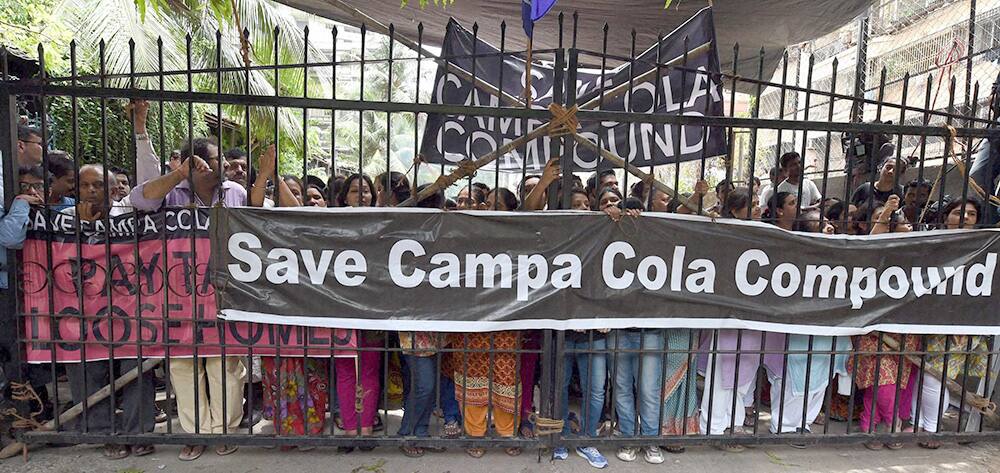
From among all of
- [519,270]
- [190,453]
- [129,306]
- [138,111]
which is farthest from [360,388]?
[138,111]

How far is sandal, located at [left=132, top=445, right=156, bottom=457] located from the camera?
319 cm

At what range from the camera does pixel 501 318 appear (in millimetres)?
3043

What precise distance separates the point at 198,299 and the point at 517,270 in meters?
1.76

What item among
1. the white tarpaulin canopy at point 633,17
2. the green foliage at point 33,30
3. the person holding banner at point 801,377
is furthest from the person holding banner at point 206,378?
the green foliage at point 33,30

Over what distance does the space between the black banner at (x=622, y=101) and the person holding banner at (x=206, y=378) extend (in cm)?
124

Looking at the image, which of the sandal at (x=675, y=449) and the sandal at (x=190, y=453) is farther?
the sandal at (x=675, y=449)

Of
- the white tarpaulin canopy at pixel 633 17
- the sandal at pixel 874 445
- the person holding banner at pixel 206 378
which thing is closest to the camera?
the person holding banner at pixel 206 378

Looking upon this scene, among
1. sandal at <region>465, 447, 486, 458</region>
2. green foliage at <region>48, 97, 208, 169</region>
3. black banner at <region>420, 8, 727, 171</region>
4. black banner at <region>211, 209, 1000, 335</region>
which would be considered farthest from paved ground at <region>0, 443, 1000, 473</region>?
green foliage at <region>48, 97, 208, 169</region>

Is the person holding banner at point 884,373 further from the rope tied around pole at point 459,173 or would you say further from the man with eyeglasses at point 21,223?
the man with eyeglasses at point 21,223

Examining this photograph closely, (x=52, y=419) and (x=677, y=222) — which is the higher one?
(x=677, y=222)

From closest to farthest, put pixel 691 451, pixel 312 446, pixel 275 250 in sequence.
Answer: pixel 275 250 < pixel 312 446 < pixel 691 451

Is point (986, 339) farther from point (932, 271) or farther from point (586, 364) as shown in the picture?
point (586, 364)

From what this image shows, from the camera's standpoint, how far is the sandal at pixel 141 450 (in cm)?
319

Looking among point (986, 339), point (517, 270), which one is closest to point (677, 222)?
point (517, 270)
